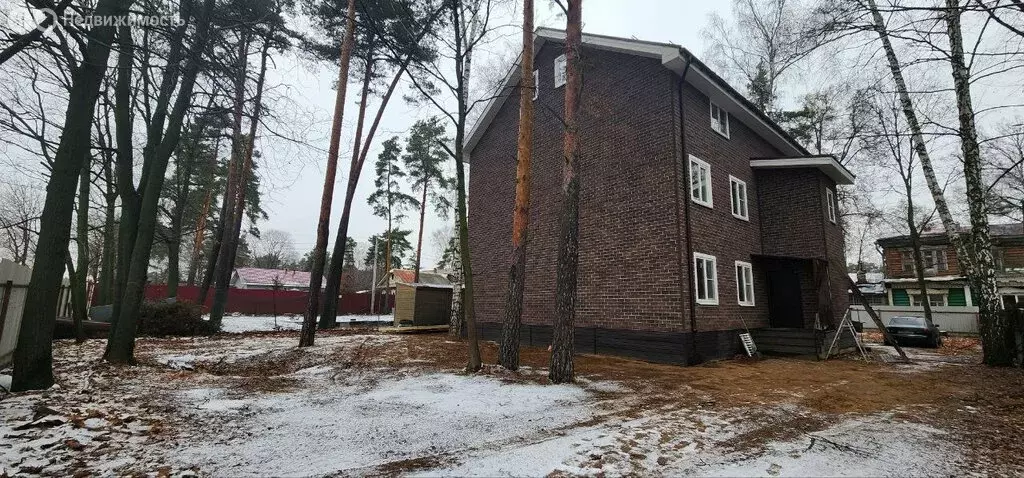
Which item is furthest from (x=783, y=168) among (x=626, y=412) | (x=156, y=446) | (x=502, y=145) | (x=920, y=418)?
(x=156, y=446)

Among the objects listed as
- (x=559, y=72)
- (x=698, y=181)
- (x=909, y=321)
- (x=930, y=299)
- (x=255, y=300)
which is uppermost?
(x=559, y=72)

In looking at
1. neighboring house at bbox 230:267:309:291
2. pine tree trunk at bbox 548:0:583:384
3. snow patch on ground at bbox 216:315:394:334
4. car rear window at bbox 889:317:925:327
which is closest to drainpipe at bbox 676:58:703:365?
pine tree trunk at bbox 548:0:583:384

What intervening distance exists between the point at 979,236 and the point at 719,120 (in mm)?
6340

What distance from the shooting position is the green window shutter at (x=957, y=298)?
2598 centimetres

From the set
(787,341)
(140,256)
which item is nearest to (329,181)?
(140,256)

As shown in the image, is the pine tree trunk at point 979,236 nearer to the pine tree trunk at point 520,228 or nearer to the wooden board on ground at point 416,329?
the pine tree trunk at point 520,228

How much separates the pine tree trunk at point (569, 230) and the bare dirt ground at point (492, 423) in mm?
506

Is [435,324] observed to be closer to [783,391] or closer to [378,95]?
[378,95]

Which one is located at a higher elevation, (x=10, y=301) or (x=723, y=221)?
(x=723, y=221)

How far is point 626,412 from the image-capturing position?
16.5ft

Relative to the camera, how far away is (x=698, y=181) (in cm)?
1122

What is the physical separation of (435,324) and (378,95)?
31.2ft

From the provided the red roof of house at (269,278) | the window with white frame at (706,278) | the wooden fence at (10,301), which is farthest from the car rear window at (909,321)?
the red roof of house at (269,278)

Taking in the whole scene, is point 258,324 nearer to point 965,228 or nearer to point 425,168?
point 425,168
